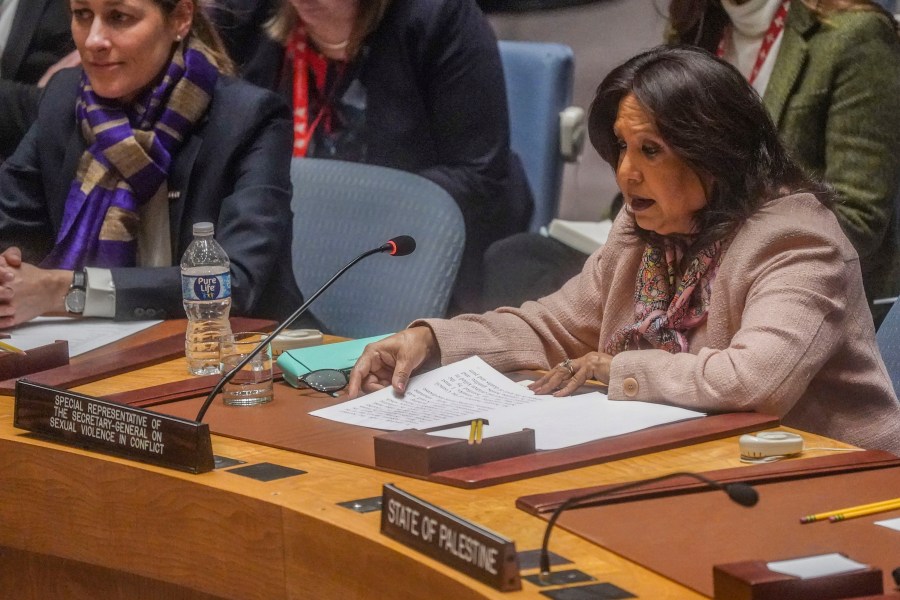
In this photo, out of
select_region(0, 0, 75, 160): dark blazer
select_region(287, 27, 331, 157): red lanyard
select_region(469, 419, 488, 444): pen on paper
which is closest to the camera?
select_region(469, 419, 488, 444): pen on paper

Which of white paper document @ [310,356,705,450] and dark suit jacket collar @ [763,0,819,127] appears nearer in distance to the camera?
white paper document @ [310,356,705,450]

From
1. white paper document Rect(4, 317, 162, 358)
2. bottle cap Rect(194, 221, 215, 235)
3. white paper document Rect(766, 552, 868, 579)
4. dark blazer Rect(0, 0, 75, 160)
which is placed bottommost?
white paper document Rect(4, 317, 162, 358)

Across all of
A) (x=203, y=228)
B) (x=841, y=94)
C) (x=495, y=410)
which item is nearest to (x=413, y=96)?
(x=841, y=94)

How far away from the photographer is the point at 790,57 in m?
2.84

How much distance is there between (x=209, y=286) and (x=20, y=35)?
1.96 m

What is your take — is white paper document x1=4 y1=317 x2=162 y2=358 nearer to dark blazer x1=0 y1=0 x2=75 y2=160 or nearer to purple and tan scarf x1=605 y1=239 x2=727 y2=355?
purple and tan scarf x1=605 y1=239 x2=727 y2=355

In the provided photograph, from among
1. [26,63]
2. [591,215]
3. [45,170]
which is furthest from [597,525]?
[26,63]

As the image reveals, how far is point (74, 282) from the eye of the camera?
2.46 metres

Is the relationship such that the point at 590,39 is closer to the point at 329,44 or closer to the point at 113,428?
the point at 329,44

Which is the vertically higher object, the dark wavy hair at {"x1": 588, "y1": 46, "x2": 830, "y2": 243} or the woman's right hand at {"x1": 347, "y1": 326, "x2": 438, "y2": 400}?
the dark wavy hair at {"x1": 588, "y1": 46, "x2": 830, "y2": 243}

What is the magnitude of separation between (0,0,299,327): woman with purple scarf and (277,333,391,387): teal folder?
0.53 m

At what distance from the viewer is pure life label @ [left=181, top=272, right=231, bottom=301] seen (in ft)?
7.13

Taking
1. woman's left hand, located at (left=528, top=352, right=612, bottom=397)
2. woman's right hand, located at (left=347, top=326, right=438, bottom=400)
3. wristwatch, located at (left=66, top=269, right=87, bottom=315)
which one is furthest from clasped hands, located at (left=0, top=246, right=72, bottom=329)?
woman's left hand, located at (left=528, top=352, right=612, bottom=397)

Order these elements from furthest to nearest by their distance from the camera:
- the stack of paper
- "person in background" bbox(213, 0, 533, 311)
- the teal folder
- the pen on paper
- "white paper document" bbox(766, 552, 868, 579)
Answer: "person in background" bbox(213, 0, 533, 311), the stack of paper, the teal folder, the pen on paper, "white paper document" bbox(766, 552, 868, 579)
